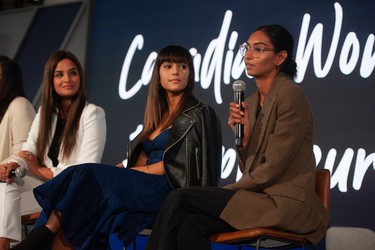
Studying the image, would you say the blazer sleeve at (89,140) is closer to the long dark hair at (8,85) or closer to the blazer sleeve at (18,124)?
the blazer sleeve at (18,124)

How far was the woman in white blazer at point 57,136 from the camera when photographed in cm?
351

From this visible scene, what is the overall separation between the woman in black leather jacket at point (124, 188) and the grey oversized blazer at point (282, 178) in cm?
39

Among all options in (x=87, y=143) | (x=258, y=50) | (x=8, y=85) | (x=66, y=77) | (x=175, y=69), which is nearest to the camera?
(x=258, y=50)

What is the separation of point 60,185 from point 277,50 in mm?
1121

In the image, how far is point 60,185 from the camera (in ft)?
9.78

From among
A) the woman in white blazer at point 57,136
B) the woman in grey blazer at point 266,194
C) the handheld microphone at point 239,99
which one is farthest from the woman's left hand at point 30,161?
the handheld microphone at point 239,99

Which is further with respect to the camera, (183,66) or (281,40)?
(183,66)

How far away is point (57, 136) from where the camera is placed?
3742mm

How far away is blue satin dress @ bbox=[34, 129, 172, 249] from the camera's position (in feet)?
9.68

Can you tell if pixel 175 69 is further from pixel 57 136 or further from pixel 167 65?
pixel 57 136

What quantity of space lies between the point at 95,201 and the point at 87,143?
60 centimetres

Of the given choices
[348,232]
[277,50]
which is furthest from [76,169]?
[348,232]

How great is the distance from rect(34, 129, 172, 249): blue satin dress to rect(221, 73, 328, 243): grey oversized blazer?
509 mm

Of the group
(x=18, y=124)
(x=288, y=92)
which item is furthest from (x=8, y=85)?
(x=288, y=92)
